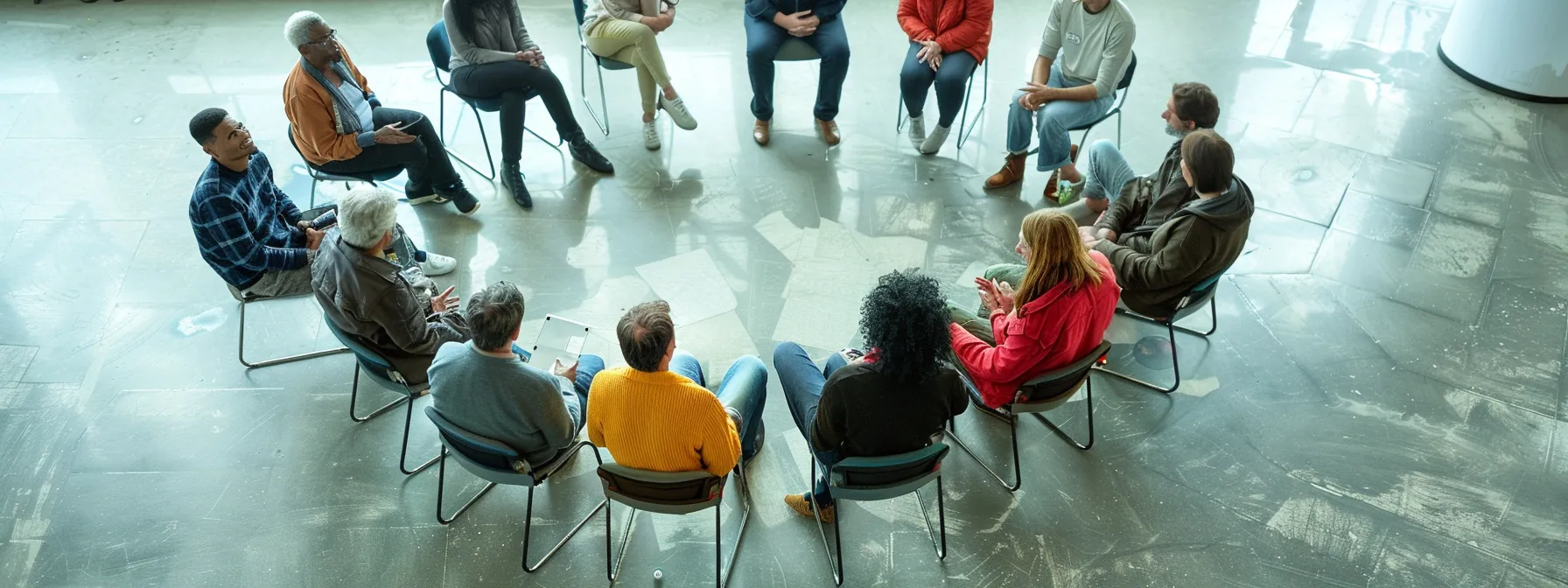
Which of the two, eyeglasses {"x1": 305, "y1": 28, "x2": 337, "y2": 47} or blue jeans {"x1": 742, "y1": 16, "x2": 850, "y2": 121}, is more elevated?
eyeglasses {"x1": 305, "y1": 28, "x2": 337, "y2": 47}

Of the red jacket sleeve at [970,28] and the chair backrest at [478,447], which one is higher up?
the red jacket sleeve at [970,28]

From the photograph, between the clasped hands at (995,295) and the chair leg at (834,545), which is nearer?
the chair leg at (834,545)

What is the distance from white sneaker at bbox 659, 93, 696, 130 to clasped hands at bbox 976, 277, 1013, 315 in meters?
2.11

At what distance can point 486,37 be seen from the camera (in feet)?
14.8

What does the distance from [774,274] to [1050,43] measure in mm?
1769

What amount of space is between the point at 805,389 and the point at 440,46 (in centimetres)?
276

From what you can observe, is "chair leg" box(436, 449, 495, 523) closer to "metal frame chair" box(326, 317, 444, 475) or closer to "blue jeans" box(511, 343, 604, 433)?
"metal frame chair" box(326, 317, 444, 475)

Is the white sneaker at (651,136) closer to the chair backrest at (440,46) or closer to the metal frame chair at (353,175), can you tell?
the chair backrest at (440,46)

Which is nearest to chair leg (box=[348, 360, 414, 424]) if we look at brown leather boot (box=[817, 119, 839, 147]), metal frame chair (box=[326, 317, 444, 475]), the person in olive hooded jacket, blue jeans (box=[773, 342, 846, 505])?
metal frame chair (box=[326, 317, 444, 475])

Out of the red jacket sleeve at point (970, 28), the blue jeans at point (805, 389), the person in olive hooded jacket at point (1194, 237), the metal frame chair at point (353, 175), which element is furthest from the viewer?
the red jacket sleeve at point (970, 28)

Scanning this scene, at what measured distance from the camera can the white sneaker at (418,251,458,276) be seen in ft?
13.7

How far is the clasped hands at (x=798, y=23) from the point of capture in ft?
16.0

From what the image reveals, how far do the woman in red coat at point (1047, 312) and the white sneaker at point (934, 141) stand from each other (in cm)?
191

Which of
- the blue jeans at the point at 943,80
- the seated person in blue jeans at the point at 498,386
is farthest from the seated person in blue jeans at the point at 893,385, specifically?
the blue jeans at the point at 943,80
